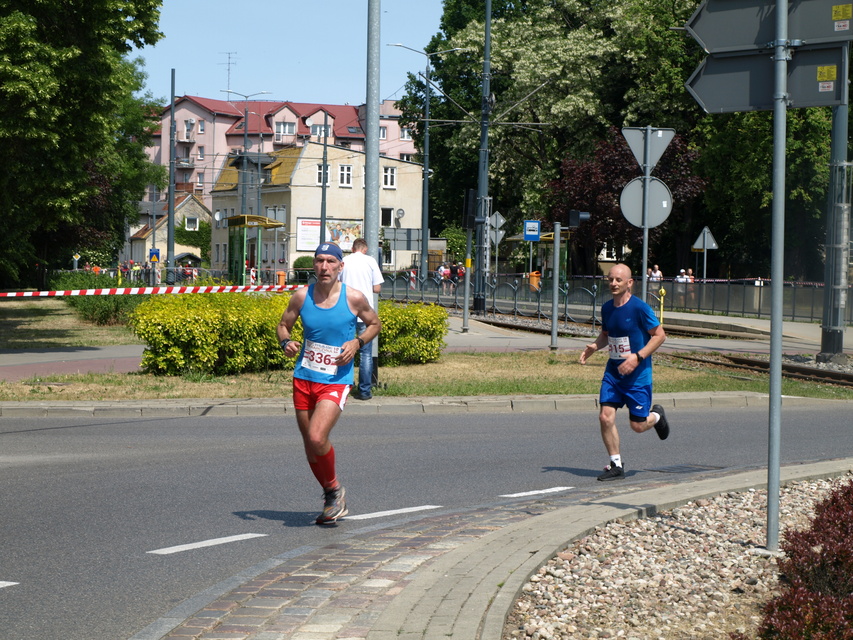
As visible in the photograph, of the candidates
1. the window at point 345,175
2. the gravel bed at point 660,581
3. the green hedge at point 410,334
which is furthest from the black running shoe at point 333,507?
the window at point 345,175

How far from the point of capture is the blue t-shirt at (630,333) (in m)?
9.66

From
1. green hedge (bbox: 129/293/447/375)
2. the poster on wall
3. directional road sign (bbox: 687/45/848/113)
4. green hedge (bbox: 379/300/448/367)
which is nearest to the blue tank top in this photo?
directional road sign (bbox: 687/45/848/113)

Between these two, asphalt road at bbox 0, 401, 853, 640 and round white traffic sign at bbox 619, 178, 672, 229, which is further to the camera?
round white traffic sign at bbox 619, 178, 672, 229

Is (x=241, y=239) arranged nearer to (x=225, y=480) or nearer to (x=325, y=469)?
(x=225, y=480)

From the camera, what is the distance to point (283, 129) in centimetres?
13900

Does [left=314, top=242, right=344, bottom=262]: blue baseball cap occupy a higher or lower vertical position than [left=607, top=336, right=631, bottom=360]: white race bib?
higher

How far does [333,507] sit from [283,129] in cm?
13458

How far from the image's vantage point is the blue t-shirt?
966 centimetres

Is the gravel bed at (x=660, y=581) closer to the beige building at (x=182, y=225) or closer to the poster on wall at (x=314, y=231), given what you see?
the poster on wall at (x=314, y=231)

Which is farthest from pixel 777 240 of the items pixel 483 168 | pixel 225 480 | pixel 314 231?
pixel 314 231

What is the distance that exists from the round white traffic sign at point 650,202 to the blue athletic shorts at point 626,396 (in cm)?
694

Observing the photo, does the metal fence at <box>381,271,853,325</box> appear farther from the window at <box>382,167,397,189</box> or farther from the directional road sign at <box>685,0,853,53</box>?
the window at <box>382,167,397,189</box>

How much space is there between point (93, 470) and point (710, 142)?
4434 centimetres

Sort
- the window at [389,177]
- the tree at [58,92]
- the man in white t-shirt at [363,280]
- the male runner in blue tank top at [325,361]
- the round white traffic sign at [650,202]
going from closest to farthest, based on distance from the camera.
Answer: the male runner in blue tank top at [325,361] → the man in white t-shirt at [363,280] → the round white traffic sign at [650,202] → the tree at [58,92] → the window at [389,177]
